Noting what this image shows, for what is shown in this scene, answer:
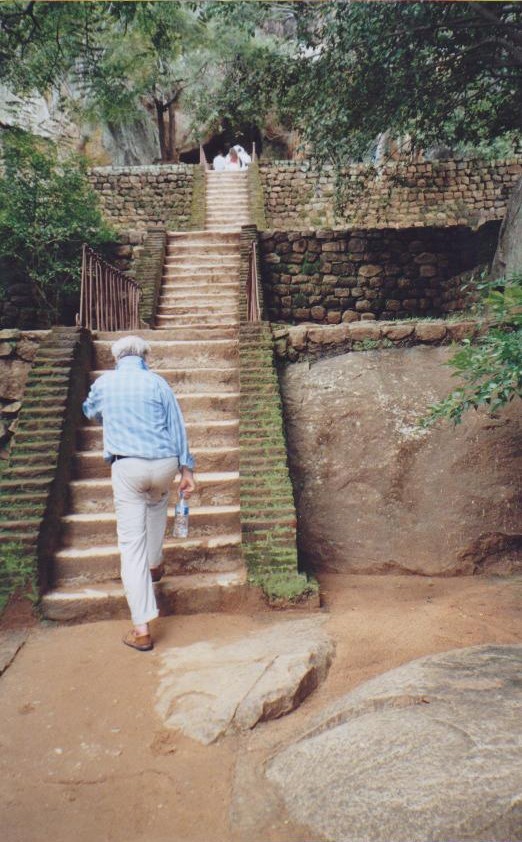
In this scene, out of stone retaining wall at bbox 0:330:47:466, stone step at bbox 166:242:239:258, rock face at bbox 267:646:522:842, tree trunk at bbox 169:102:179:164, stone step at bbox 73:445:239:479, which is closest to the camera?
rock face at bbox 267:646:522:842

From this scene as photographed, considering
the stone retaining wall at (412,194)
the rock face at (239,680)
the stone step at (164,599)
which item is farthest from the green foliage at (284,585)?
the stone retaining wall at (412,194)

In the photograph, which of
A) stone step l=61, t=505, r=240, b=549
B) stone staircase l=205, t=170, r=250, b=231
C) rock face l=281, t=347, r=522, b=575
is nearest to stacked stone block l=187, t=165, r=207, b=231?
stone staircase l=205, t=170, r=250, b=231

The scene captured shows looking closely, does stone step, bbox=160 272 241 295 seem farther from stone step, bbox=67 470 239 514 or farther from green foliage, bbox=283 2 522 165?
stone step, bbox=67 470 239 514

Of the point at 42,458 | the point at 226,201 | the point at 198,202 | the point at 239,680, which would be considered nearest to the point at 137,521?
the point at 239,680

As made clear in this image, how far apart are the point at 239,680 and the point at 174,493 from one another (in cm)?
189

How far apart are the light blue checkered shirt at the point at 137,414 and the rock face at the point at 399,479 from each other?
5.11 ft

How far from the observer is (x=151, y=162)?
72.3 ft

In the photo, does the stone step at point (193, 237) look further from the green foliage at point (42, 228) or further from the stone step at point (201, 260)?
the green foliage at point (42, 228)

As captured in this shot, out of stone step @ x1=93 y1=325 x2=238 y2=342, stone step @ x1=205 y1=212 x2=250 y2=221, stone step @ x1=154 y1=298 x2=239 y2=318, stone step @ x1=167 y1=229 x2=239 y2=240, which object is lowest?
stone step @ x1=93 y1=325 x2=238 y2=342

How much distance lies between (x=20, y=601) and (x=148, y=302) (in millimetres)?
5282

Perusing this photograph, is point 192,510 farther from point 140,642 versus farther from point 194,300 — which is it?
point 194,300

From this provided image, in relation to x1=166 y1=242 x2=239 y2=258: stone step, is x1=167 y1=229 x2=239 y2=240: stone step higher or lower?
higher

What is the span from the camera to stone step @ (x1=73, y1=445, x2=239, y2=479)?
4176 millimetres

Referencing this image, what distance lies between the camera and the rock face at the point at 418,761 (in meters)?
1.50
